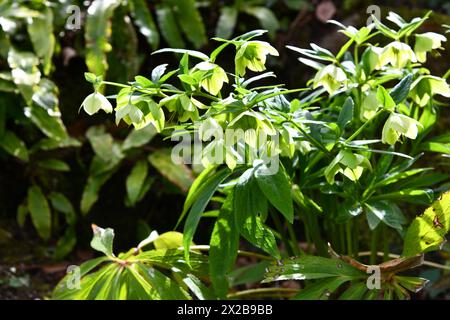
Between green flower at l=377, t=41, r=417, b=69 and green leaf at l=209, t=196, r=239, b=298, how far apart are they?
420mm

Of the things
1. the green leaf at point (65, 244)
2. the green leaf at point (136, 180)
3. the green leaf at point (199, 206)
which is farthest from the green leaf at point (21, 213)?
the green leaf at point (199, 206)

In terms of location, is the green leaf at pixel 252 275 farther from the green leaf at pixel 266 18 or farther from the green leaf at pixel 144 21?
the green leaf at pixel 266 18

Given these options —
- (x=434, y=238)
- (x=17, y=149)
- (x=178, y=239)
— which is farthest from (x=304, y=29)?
(x=434, y=238)

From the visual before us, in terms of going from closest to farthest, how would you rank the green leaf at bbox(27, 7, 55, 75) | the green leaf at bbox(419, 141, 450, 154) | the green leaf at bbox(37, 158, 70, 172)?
the green leaf at bbox(419, 141, 450, 154), the green leaf at bbox(27, 7, 55, 75), the green leaf at bbox(37, 158, 70, 172)

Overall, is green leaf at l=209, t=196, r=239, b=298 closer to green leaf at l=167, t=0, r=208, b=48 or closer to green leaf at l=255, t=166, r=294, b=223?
green leaf at l=255, t=166, r=294, b=223

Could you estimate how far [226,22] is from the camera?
2707mm

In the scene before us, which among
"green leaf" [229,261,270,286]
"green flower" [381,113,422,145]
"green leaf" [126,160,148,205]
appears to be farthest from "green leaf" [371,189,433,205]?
"green leaf" [126,160,148,205]

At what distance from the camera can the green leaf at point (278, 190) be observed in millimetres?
1219

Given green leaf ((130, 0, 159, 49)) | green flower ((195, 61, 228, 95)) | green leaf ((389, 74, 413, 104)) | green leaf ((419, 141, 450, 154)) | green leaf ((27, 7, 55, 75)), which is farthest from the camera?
green leaf ((130, 0, 159, 49))

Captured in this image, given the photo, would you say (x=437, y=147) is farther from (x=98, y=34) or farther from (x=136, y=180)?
(x=98, y=34)

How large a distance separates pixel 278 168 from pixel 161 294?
0.40 metres

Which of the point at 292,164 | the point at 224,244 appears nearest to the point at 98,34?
the point at 292,164

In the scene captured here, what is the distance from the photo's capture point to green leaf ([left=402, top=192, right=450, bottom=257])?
4.16 feet
